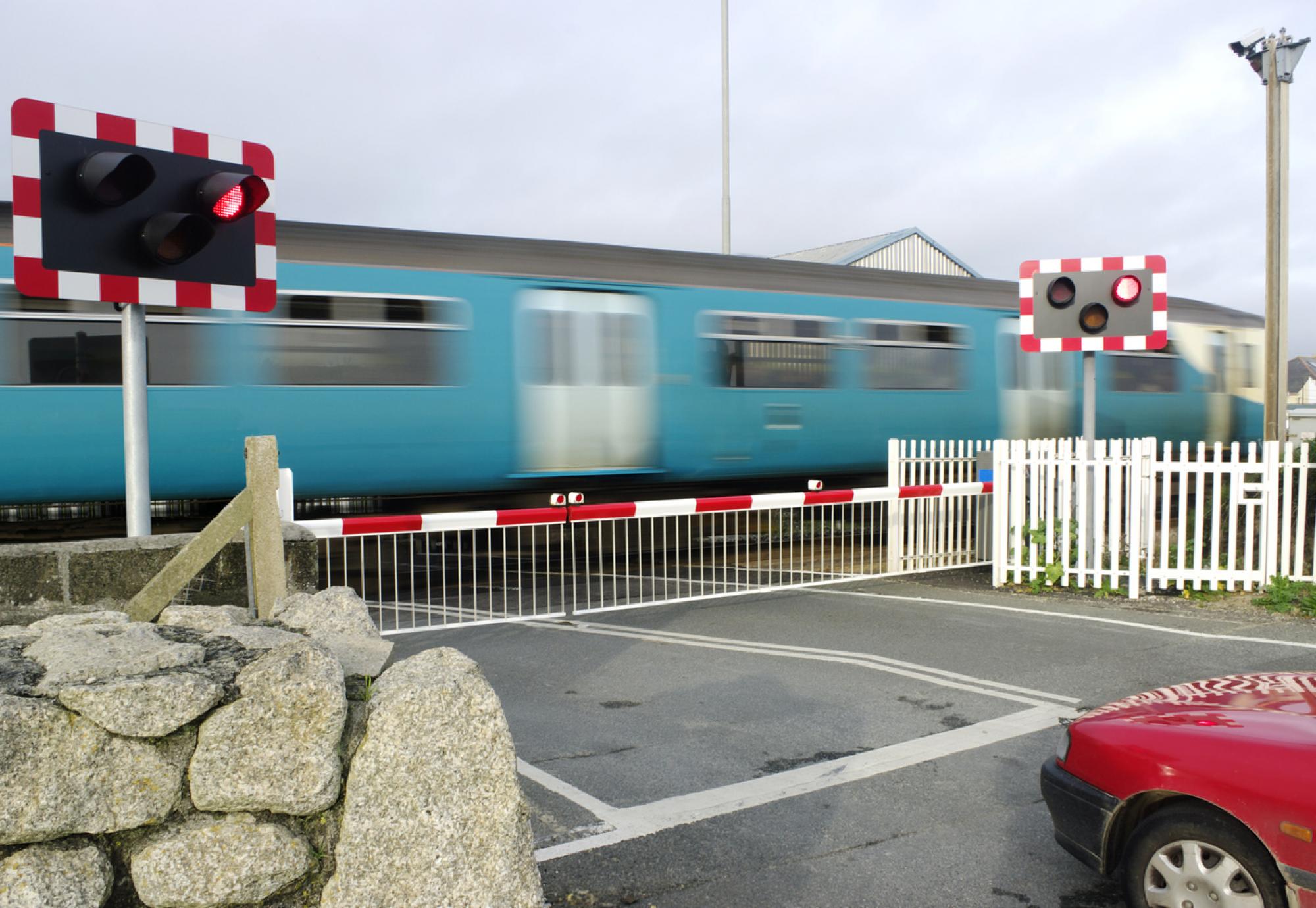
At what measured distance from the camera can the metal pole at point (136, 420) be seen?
4391mm

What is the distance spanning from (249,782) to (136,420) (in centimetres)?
241

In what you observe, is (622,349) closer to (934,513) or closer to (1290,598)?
(934,513)

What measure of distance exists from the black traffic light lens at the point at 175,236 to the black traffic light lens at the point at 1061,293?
7061 mm

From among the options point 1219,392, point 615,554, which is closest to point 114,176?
point 615,554

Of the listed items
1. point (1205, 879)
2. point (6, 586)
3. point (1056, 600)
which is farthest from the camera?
point (1056, 600)

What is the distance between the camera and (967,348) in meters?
Answer: 14.4

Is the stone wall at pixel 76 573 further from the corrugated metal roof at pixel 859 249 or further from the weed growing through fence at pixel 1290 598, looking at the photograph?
the corrugated metal roof at pixel 859 249

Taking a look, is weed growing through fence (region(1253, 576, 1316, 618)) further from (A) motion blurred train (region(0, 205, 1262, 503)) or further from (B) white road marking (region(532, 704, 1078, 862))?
(A) motion blurred train (region(0, 205, 1262, 503))

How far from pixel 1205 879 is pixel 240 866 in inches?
101

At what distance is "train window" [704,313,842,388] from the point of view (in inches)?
492

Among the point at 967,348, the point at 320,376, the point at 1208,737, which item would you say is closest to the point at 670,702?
the point at 1208,737

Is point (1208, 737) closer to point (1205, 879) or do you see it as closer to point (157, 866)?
point (1205, 879)

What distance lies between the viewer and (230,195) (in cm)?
425

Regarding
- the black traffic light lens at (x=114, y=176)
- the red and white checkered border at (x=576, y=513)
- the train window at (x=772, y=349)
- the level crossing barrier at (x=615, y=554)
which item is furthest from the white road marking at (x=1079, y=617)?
the black traffic light lens at (x=114, y=176)
